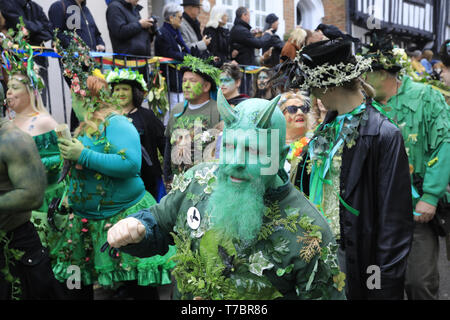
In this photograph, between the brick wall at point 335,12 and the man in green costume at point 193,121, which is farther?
the brick wall at point 335,12

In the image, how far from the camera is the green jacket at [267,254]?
172cm

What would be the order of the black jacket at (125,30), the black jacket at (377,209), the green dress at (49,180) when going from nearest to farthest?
1. the black jacket at (377,209)
2. the green dress at (49,180)
3. the black jacket at (125,30)

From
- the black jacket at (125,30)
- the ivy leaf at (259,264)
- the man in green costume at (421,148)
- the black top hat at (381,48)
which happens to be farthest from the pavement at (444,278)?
the black jacket at (125,30)

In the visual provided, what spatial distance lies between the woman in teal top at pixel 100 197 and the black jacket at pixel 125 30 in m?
2.79

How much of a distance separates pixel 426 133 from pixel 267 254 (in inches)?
97.2

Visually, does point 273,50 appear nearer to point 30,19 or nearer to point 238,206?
point 30,19

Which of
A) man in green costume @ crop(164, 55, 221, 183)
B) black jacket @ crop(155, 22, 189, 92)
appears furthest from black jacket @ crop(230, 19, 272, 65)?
man in green costume @ crop(164, 55, 221, 183)

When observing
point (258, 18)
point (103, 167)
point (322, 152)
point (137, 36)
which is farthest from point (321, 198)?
point (258, 18)

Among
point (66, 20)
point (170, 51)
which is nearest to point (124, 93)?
point (66, 20)

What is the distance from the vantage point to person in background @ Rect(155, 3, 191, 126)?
22.1 ft

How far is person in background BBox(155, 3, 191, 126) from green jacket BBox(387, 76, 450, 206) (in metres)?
3.68

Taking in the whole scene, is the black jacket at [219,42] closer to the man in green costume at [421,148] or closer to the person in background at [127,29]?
the person in background at [127,29]

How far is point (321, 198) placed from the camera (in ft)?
9.52
